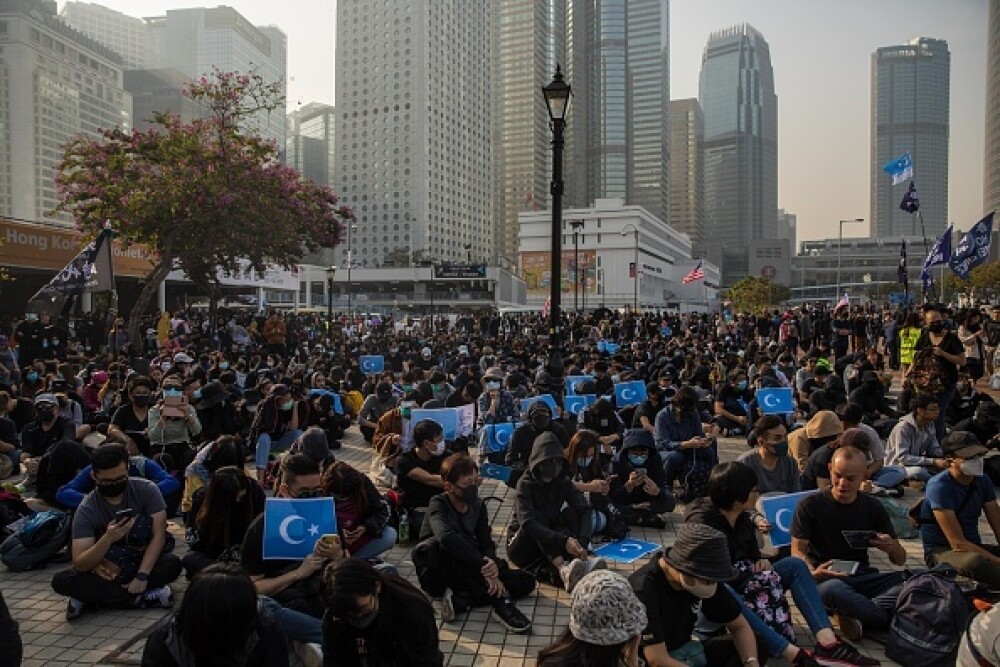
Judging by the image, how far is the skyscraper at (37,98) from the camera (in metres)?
125

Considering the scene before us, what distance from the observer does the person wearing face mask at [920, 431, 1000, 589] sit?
604 centimetres

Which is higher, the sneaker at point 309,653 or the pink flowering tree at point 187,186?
the pink flowering tree at point 187,186

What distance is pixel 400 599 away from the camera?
3.85 meters

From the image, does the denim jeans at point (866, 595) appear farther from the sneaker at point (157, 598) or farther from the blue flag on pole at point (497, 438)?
the blue flag on pole at point (497, 438)

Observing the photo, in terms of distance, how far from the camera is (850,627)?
5.66 metres

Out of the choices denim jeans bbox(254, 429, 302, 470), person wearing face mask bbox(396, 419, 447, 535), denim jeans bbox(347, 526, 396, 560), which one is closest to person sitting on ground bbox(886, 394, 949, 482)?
person wearing face mask bbox(396, 419, 447, 535)

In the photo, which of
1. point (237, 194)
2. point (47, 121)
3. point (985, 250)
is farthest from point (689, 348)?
point (47, 121)

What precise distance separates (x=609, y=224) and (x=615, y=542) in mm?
117232

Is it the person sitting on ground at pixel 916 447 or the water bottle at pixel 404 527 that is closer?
the water bottle at pixel 404 527

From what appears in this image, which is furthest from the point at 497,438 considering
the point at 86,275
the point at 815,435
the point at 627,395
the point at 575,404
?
the point at 86,275

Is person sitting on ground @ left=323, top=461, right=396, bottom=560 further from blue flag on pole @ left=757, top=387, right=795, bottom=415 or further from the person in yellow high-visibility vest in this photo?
the person in yellow high-visibility vest

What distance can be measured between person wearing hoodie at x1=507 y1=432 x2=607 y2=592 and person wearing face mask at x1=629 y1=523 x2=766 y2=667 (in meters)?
1.71

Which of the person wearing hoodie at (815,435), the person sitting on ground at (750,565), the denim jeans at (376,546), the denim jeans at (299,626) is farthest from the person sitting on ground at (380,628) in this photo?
the person wearing hoodie at (815,435)

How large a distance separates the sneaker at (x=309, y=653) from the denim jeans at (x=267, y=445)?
5283mm
